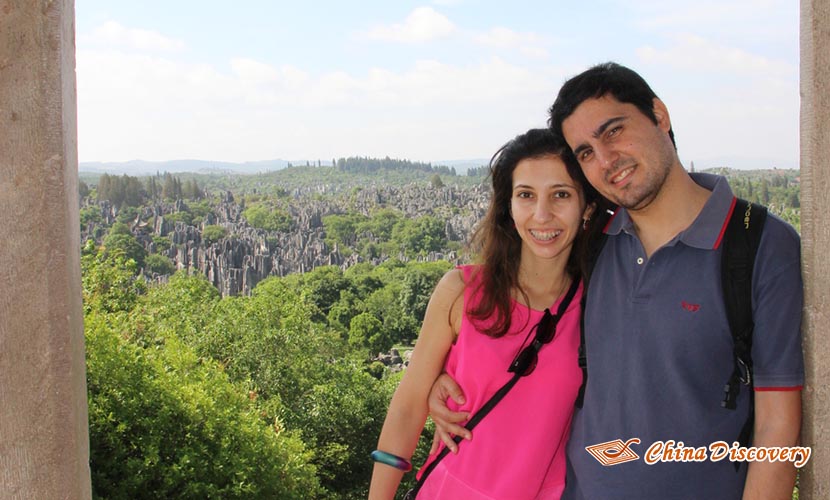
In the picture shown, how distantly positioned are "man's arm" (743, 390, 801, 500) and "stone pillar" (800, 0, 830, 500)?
0.05m

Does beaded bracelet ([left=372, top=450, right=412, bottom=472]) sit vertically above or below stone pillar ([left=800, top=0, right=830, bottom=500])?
below

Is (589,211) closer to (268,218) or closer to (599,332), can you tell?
(599,332)

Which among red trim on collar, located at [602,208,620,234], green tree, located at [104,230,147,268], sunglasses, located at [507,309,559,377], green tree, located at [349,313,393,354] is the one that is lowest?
green tree, located at [349,313,393,354]

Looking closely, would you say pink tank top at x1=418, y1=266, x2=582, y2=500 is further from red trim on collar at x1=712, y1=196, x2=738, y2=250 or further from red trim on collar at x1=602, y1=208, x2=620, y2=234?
red trim on collar at x1=712, y1=196, x2=738, y2=250

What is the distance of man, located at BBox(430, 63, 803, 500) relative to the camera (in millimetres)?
1700

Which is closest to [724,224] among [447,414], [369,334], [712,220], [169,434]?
[712,220]

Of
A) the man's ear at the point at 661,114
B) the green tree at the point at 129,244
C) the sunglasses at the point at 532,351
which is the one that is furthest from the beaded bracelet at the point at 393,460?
the green tree at the point at 129,244

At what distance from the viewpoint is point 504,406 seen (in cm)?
205

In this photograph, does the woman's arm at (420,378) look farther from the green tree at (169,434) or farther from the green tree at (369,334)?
the green tree at (369,334)

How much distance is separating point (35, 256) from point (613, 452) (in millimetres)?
1543

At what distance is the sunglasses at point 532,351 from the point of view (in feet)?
6.68

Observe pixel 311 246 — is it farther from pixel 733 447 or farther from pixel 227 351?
pixel 733 447

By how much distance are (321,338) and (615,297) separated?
26123mm

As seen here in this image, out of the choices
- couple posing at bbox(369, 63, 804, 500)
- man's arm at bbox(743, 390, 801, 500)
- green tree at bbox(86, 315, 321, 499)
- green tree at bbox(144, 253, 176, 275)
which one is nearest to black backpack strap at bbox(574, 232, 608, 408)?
couple posing at bbox(369, 63, 804, 500)
